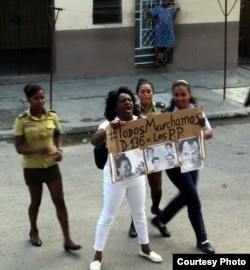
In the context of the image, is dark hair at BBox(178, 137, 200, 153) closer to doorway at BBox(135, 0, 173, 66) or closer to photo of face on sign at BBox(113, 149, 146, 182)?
photo of face on sign at BBox(113, 149, 146, 182)

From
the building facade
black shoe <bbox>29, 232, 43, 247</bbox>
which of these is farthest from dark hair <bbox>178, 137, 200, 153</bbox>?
the building facade

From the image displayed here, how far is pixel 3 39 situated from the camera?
15.5 meters

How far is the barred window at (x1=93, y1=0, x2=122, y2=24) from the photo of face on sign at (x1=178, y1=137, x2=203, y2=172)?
27.5 ft

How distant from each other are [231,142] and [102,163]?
4.67 meters

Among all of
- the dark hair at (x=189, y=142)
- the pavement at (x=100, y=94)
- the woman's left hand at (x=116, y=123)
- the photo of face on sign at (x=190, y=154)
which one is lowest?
the pavement at (x=100, y=94)

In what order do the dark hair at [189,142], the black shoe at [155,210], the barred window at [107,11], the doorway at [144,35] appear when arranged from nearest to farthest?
the dark hair at [189,142]
the black shoe at [155,210]
the barred window at [107,11]
the doorway at [144,35]

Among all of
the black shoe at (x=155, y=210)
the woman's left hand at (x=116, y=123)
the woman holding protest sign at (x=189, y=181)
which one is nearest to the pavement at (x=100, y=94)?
the black shoe at (x=155, y=210)

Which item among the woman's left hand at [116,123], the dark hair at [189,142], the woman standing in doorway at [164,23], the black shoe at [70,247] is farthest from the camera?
the woman standing in doorway at [164,23]

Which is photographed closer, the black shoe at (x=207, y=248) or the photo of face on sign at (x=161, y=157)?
the photo of face on sign at (x=161, y=157)

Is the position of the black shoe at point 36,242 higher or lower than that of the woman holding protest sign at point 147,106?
lower

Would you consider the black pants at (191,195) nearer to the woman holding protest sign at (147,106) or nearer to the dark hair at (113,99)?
the woman holding protest sign at (147,106)

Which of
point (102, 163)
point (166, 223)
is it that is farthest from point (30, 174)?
point (166, 223)

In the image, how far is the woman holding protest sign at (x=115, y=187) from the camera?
490 centimetres

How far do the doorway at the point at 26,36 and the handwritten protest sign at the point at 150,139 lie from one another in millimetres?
8431
